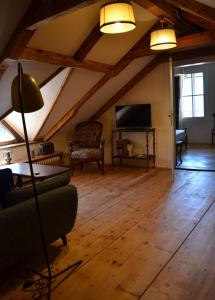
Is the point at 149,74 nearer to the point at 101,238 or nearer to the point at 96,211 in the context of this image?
the point at 96,211

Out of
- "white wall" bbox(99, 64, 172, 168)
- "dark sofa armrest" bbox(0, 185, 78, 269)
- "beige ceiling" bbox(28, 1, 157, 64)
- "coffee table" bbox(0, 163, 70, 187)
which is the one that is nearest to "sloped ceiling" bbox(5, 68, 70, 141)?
"beige ceiling" bbox(28, 1, 157, 64)

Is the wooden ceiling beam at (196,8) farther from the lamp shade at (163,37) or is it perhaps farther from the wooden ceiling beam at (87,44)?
the wooden ceiling beam at (87,44)

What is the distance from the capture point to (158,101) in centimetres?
603

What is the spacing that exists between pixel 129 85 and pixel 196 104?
384 cm

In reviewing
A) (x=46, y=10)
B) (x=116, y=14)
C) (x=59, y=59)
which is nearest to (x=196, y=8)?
(x=116, y=14)

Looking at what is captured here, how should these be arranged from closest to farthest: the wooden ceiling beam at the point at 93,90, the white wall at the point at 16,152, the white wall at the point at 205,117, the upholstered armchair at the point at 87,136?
the wooden ceiling beam at the point at 93,90, the white wall at the point at 16,152, the upholstered armchair at the point at 87,136, the white wall at the point at 205,117

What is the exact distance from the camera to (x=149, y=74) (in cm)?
604

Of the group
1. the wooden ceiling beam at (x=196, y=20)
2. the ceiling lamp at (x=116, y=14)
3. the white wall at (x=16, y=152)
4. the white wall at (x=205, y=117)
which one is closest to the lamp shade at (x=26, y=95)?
the ceiling lamp at (x=116, y=14)

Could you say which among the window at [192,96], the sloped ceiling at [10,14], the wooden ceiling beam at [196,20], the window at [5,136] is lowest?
the window at [5,136]

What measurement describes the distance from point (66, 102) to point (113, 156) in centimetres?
185

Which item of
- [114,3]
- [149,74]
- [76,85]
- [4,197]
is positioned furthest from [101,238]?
[149,74]

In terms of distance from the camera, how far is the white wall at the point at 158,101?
233 inches

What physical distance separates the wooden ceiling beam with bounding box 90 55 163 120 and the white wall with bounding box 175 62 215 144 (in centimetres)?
319

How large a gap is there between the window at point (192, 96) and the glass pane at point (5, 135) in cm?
585
